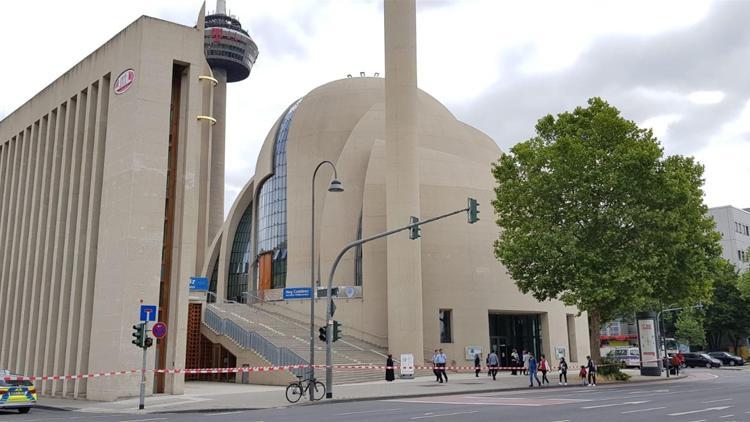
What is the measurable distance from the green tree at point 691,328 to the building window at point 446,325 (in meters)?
38.2

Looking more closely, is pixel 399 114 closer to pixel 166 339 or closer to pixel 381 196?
pixel 381 196

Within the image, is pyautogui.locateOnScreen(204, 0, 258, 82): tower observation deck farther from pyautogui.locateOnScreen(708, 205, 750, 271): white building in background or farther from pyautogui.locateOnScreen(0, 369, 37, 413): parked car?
pyautogui.locateOnScreen(0, 369, 37, 413): parked car

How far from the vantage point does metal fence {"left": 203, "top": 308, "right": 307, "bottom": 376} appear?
33500mm

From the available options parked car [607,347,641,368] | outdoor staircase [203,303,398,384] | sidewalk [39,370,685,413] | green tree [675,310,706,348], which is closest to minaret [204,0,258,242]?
outdoor staircase [203,303,398,384]

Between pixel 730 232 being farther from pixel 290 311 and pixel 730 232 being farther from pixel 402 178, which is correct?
pixel 290 311

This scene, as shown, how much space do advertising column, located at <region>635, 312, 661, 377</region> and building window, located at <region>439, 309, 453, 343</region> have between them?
460 inches

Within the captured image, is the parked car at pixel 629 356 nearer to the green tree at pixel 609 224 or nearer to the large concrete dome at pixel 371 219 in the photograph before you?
the large concrete dome at pixel 371 219

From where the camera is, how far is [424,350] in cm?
4291

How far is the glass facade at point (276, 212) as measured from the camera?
179 feet

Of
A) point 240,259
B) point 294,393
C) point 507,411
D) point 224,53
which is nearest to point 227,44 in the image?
point 224,53

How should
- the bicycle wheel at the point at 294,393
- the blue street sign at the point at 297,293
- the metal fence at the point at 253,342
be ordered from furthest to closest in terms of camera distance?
the blue street sign at the point at 297,293
the metal fence at the point at 253,342
the bicycle wheel at the point at 294,393

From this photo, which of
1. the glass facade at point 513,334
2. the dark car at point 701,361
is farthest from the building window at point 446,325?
the dark car at point 701,361

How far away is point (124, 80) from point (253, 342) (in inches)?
600

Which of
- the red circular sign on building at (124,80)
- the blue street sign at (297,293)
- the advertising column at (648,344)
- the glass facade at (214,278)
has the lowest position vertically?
the advertising column at (648,344)
